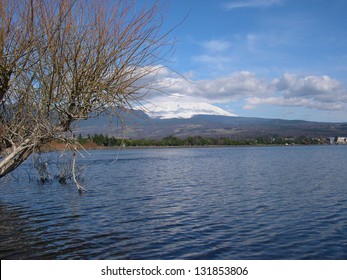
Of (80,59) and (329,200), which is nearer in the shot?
(80,59)

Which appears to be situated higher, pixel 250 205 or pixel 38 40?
pixel 38 40

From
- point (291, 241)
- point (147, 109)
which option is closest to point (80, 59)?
point (147, 109)

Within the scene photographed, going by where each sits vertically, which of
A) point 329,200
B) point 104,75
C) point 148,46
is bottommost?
point 329,200

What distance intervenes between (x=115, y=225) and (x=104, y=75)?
20.2ft

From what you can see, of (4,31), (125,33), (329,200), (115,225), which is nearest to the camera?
(4,31)

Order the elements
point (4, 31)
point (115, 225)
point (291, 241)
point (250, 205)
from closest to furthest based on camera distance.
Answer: point (4, 31)
point (291, 241)
point (115, 225)
point (250, 205)

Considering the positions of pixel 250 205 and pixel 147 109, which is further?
pixel 250 205

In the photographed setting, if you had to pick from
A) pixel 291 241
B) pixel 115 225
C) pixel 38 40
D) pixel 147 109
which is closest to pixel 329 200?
pixel 291 241

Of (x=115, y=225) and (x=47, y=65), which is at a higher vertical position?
(x=47, y=65)

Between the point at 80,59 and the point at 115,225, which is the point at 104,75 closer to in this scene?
the point at 80,59

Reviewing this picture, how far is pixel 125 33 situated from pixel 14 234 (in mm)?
7966

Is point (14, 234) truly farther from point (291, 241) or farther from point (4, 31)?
point (291, 241)

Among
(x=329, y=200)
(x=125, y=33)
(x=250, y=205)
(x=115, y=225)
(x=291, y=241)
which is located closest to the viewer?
(x=125, y=33)

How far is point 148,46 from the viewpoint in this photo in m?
11.2
